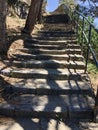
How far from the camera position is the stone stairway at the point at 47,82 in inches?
214

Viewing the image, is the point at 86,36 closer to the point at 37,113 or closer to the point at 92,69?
the point at 92,69

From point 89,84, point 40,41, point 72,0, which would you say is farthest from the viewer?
point 72,0

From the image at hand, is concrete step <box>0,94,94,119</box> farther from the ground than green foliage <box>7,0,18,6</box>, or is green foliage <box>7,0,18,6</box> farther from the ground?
green foliage <box>7,0,18,6</box>

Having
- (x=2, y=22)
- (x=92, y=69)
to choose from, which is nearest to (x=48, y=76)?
(x=92, y=69)

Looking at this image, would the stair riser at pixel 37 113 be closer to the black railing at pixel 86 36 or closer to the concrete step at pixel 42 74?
the black railing at pixel 86 36

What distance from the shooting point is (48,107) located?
554cm

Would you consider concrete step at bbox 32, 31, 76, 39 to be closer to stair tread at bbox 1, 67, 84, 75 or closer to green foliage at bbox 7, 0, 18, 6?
stair tread at bbox 1, 67, 84, 75

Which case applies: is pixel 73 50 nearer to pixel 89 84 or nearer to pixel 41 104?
pixel 89 84

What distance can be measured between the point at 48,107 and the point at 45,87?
781 mm

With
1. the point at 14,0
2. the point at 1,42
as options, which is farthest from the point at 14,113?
the point at 14,0

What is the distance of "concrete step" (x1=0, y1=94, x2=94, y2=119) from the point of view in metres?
5.38

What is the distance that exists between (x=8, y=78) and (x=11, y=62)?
108 cm

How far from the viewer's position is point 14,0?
17.5 meters

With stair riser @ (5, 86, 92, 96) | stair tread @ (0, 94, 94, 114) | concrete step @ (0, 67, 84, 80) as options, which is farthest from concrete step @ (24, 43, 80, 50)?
stair tread @ (0, 94, 94, 114)
